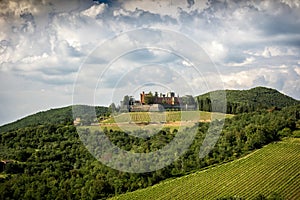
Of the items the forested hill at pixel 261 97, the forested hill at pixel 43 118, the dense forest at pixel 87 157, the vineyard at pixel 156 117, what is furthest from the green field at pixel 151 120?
the forested hill at pixel 261 97

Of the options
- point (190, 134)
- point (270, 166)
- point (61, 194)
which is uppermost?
point (190, 134)

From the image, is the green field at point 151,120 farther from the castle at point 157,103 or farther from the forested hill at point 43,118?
the forested hill at point 43,118

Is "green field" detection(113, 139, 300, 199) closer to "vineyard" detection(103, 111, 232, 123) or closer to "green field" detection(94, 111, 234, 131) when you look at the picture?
"green field" detection(94, 111, 234, 131)

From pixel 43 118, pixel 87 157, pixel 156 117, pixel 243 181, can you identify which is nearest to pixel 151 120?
pixel 156 117

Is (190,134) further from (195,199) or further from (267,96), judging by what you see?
(267,96)

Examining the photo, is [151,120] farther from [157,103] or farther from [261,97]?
[261,97]

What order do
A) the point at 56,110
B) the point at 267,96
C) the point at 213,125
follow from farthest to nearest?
the point at 267,96 < the point at 56,110 < the point at 213,125

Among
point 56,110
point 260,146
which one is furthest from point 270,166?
point 56,110
